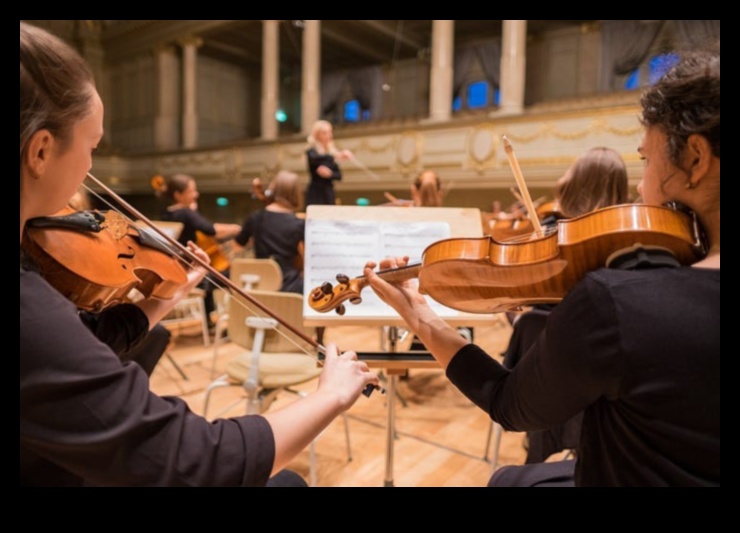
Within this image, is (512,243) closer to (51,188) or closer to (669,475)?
(669,475)

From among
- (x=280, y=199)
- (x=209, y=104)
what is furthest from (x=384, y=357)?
(x=209, y=104)

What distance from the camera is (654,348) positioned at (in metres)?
0.71

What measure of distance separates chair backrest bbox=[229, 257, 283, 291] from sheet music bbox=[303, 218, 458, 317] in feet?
4.08

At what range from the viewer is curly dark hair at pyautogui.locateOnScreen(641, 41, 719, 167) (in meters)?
0.77

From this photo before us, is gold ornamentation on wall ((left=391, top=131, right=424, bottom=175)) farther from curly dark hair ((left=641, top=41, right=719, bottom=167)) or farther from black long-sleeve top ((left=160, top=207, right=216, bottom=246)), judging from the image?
curly dark hair ((left=641, top=41, right=719, bottom=167))

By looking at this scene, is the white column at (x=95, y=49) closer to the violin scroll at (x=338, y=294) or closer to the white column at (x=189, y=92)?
the white column at (x=189, y=92)

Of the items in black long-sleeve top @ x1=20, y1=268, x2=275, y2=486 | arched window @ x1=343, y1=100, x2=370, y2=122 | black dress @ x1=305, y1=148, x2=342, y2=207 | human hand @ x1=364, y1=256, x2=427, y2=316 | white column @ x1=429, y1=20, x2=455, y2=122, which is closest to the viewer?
black long-sleeve top @ x1=20, y1=268, x2=275, y2=486

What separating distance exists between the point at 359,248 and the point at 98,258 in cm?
93

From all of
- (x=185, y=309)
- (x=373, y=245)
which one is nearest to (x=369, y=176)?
(x=185, y=309)

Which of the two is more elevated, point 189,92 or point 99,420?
point 189,92

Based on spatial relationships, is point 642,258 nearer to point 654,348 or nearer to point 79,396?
point 654,348

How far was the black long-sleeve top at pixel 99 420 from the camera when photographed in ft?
2.09

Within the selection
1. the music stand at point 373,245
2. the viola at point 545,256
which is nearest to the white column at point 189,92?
the music stand at point 373,245

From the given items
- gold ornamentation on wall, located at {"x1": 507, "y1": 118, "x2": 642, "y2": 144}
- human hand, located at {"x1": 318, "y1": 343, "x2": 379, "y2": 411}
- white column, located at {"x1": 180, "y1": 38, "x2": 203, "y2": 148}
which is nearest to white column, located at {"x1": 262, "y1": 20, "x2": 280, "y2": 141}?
white column, located at {"x1": 180, "y1": 38, "x2": 203, "y2": 148}
